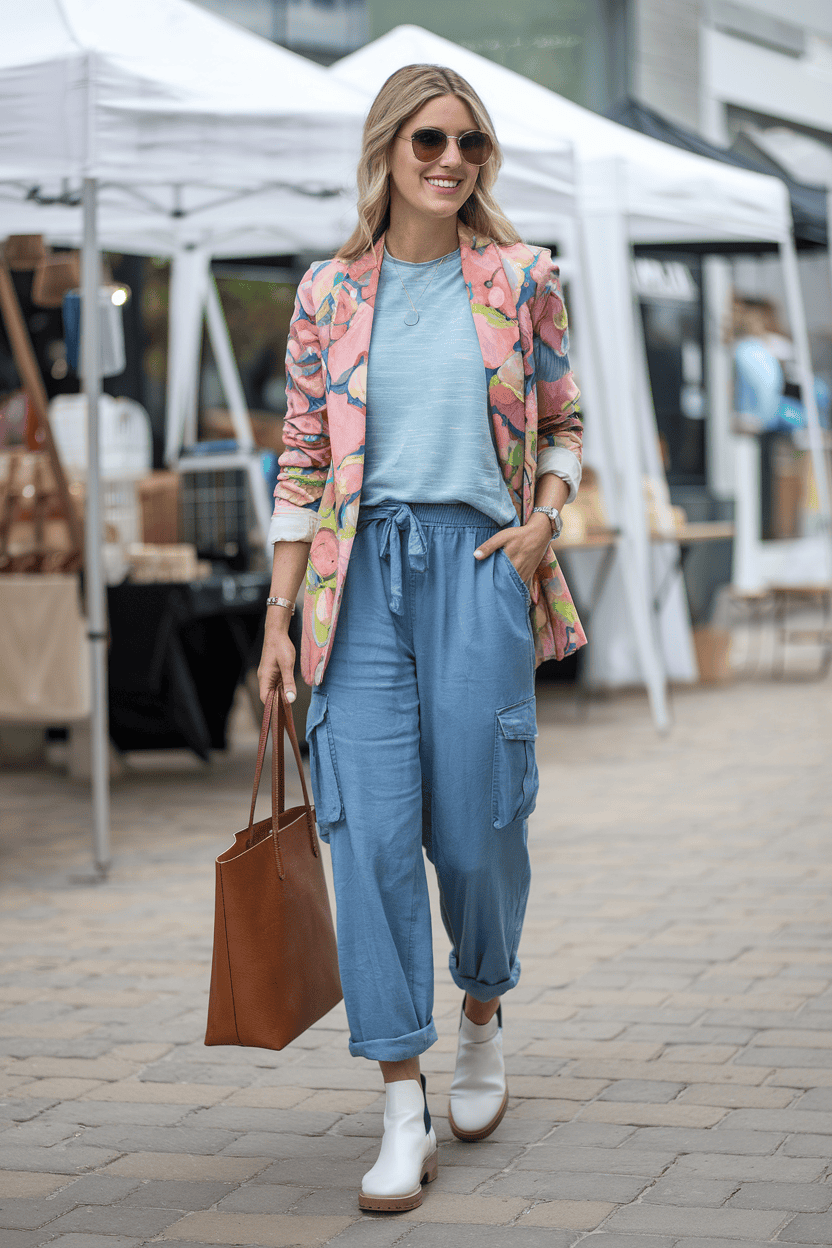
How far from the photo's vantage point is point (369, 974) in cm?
285

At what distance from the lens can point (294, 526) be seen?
9.73 ft

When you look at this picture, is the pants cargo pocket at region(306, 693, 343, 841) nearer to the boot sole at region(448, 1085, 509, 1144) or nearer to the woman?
the woman

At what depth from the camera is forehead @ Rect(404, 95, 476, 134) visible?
287 centimetres

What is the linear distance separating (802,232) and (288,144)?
6038 mm

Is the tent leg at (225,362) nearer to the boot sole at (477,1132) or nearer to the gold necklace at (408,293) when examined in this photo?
the gold necklace at (408,293)

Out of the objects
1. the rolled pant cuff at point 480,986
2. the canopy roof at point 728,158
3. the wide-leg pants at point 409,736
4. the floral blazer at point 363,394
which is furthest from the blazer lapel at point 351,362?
the canopy roof at point 728,158

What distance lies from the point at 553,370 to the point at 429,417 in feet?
1.01

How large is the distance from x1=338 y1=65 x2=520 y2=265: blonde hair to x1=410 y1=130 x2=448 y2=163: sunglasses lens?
0.18ft

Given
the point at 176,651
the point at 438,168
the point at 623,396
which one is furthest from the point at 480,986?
the point at 623,396

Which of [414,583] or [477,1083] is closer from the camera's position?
[414,583]

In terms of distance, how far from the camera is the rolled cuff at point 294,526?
117 inches

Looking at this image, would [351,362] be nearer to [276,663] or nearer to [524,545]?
[524,545]

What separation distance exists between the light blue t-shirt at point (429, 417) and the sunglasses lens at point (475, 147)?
27cm

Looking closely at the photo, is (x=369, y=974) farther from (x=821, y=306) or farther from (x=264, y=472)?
(x=821, y=306)
